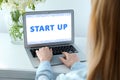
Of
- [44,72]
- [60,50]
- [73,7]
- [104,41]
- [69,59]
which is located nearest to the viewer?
[104,41]

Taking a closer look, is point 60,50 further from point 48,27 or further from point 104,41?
point 104,41

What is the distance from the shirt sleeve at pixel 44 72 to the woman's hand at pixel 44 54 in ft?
0.25

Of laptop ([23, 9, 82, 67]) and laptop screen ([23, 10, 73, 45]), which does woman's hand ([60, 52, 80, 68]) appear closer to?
laptop ([23, 9, 82, 67])

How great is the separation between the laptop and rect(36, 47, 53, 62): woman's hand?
0.20ft

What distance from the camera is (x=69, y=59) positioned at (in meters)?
1.39

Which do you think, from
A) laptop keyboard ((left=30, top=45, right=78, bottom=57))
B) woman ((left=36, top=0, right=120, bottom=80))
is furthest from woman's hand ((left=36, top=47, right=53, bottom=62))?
woman ((left=36, top=0, right=120, bottom=80))

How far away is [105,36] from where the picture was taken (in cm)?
96

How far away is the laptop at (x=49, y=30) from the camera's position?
5.05ft

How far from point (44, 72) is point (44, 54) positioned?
0.16 m

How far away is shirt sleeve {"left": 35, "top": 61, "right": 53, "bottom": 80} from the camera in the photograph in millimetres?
1252

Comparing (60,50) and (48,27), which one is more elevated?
(48,27)

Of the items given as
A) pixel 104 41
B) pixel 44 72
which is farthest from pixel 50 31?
pixel 104 41

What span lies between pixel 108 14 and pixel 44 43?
0.71 meters

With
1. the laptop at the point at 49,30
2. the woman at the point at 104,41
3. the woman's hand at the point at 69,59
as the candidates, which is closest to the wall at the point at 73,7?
the laptop at the point at 49,30
